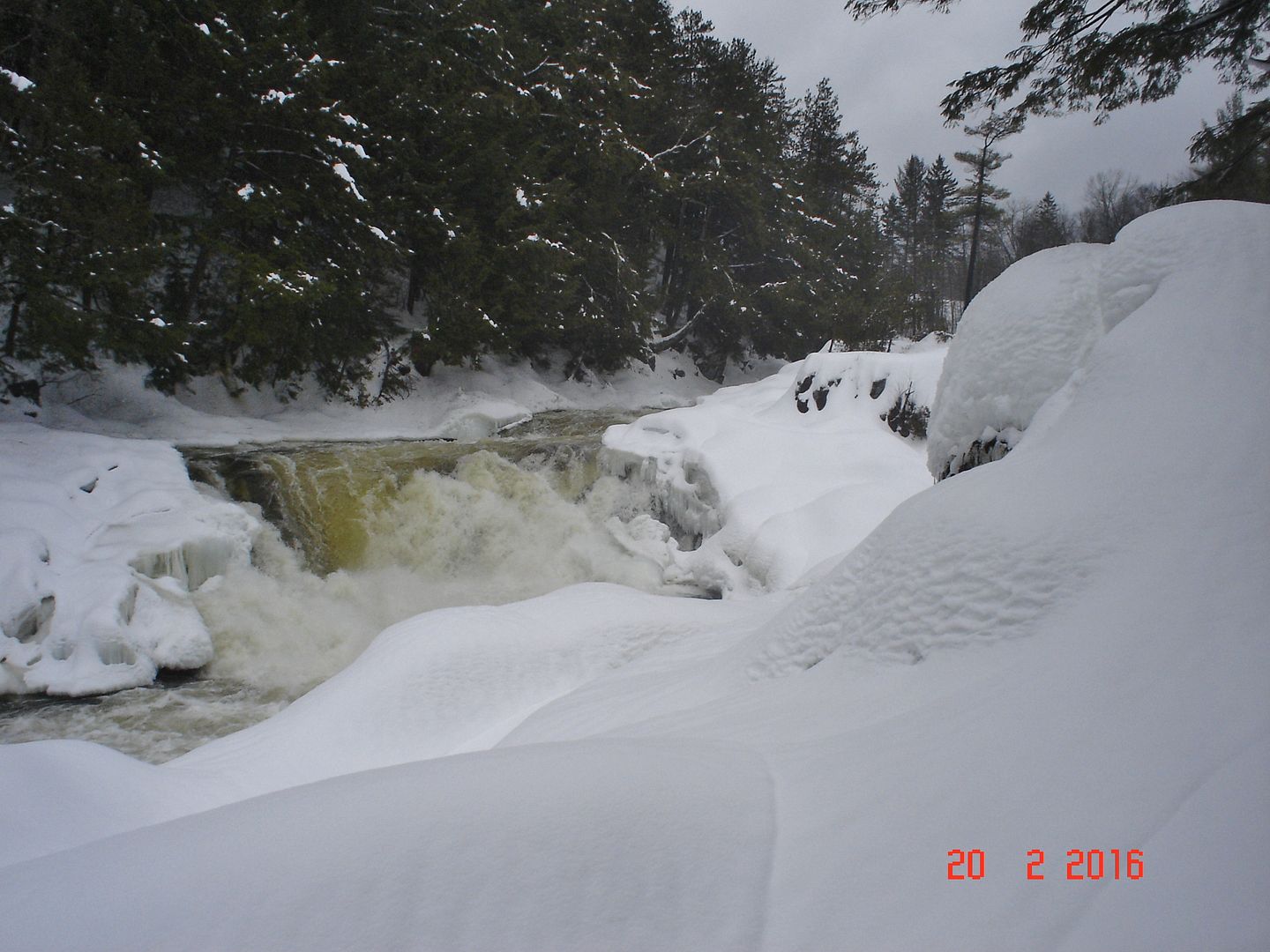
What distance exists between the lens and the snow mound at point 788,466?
7016 millimetres

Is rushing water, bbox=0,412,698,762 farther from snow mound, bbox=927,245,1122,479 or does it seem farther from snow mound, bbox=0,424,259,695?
snow mound, bbox=927,245,1122,479

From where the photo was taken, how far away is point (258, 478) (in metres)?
7.45

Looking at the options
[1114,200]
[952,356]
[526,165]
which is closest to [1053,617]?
[952,356]

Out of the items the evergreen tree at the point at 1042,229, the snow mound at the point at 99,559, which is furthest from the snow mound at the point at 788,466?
the evergreen tree at the point at 1042,229

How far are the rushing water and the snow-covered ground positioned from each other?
2.95 metres

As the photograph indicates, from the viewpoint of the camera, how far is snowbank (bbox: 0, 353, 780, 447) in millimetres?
8898

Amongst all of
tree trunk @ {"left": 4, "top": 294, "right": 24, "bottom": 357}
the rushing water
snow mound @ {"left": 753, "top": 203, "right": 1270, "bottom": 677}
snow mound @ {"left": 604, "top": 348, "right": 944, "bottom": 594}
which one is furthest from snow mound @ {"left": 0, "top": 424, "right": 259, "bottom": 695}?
snow mound @ {"left": 753, "top": 203, "right": 1270, "bottom": 677}

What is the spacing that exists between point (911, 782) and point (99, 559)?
6.92m

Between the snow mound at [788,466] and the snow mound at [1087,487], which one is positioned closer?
the snow mound at [1087,487]
